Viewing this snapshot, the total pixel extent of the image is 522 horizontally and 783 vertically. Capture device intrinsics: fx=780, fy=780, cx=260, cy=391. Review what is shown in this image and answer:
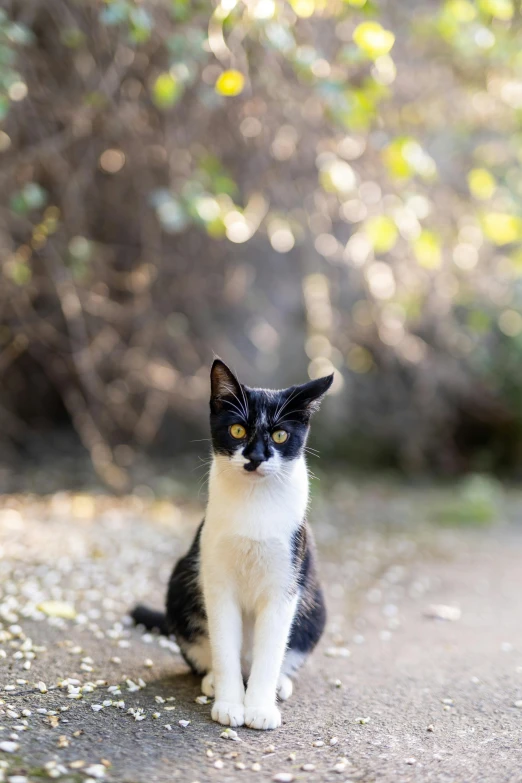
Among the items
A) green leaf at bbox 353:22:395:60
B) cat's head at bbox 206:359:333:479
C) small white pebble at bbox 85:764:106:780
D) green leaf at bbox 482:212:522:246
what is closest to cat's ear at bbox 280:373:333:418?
cat's head at bbox 206:359:333:479

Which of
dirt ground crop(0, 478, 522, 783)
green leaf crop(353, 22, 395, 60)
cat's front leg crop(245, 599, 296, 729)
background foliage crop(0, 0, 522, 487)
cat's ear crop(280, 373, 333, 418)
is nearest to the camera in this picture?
dirt ground crop(0, 478, 522, 783)

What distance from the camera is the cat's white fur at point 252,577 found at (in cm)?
246

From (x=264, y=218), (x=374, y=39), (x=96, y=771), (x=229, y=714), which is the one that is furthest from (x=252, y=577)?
(x=264, y=218)

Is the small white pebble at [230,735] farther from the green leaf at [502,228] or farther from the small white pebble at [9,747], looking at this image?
the green leaf at [502,228]

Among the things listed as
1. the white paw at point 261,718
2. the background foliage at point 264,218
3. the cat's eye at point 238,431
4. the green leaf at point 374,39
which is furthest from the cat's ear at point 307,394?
the green leaf at point 374,39

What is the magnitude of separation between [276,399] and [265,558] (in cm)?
51

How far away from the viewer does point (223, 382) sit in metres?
2.53

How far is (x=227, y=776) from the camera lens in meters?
2.07

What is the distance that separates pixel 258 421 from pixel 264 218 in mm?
3574

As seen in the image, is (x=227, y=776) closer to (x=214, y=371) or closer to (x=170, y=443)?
(x=214, y=371)

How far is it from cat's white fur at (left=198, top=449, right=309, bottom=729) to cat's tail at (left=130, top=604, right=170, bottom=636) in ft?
2.41

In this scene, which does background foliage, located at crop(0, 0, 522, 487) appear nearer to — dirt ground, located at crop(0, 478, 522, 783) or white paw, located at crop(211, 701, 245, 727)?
dirt ground, located at crop(0, 478, 522, 783)

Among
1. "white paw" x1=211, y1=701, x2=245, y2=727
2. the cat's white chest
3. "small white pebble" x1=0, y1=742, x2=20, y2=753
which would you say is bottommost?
"small white pebble" x1=0, y1=742, x2=20, y2=753

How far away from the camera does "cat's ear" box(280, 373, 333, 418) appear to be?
254 cm
